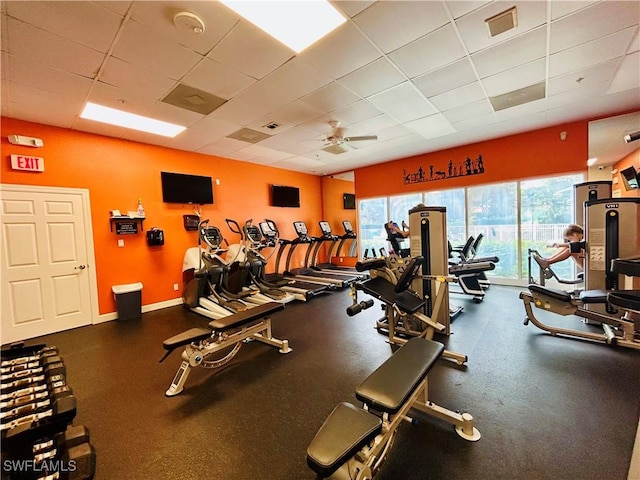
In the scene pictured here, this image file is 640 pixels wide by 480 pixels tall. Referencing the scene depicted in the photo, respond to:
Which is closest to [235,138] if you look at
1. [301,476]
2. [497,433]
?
[301,476]

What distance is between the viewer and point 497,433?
184 centimetres

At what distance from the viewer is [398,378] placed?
1.53 m

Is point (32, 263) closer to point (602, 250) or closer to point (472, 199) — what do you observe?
point (602, 250)

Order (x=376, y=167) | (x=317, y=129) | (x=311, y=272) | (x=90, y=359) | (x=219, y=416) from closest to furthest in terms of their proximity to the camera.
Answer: (x=219, y=416)
(x=90, y=359)
(x=317, y=129)
(x=311, y=272)
(x=376, y=167)

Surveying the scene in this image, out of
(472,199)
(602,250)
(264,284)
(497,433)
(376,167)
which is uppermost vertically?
(376,167)

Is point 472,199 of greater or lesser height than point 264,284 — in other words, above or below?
above

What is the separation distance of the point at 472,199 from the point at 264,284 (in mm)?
5144

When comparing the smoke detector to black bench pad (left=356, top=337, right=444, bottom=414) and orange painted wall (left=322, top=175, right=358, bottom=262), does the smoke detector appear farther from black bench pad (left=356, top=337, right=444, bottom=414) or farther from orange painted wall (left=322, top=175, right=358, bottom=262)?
orange painted wall (left=322, top=175, right=358, bottom=262)

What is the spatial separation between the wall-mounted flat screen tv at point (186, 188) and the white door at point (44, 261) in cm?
126

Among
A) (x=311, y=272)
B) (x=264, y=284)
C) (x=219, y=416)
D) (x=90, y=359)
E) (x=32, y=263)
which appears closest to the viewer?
(x=219, y=416)

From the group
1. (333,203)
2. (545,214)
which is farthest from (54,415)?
(333,203)

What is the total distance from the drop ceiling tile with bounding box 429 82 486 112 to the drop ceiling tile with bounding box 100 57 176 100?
11.5ft

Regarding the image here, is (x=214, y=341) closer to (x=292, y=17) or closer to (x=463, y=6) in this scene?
(x=292, y=17)

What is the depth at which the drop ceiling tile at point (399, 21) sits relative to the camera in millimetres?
2193
